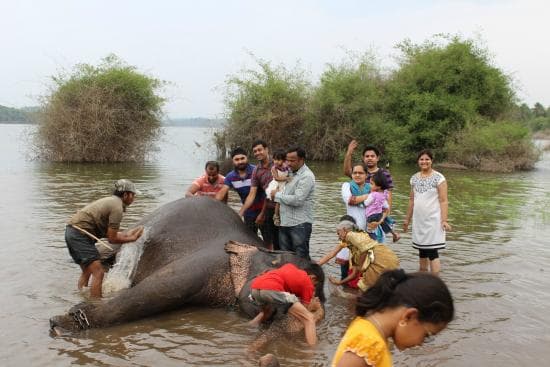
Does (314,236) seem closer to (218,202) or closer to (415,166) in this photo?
(218,202)

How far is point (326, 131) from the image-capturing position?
27.2m

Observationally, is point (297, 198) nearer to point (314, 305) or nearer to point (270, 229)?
point (270, 229)

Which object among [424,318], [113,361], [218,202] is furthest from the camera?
[218,202]

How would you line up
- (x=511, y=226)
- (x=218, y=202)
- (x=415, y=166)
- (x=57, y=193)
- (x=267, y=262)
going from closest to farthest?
(x=267, y=262), (x=218, y=202), (x=511, y=226), (x=57, y=193), (x=415, y=166)

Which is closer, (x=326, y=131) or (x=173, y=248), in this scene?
(x=173, y=248)

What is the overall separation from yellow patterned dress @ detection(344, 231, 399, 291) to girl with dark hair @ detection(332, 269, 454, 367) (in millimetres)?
3432

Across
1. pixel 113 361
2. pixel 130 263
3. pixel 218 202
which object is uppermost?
pixel 218 202

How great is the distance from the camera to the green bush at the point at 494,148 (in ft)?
77.9

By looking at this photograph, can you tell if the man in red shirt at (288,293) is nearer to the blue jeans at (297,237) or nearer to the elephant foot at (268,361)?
the elephant foot at (268,361)

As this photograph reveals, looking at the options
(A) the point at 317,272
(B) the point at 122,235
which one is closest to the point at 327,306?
(A) the point at 317,272

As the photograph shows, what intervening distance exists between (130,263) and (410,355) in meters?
3.36

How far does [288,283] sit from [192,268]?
1.35m

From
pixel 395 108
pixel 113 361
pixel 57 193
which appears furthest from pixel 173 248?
pixel 395 108

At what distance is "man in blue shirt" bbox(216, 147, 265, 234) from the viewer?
7230 millimetres
